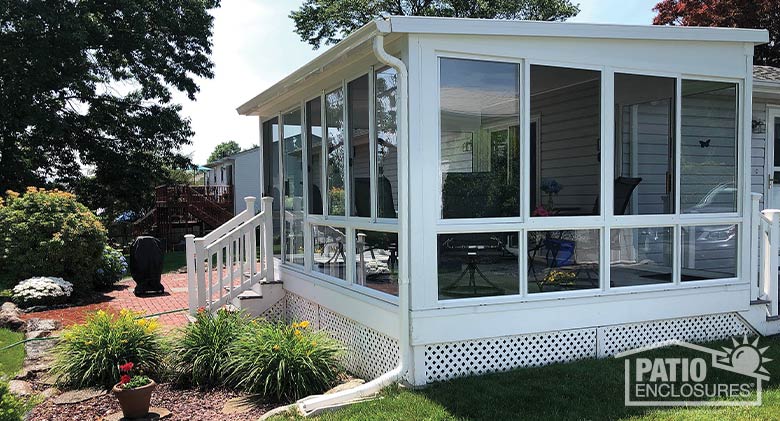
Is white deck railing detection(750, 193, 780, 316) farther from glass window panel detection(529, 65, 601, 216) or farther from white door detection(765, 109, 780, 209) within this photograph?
white door detection(765, 109, 780, 209)

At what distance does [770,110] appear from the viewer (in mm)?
7691

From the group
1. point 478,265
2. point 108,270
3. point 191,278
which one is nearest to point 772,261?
point 478,265

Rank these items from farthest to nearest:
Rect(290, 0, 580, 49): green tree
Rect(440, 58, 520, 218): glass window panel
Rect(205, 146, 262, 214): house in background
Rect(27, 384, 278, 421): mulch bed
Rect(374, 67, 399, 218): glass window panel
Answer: Rect(205, 146, 262, 214): house in background
Rect(290, 0, 580, 49): green tree
Rect(374, 67, 399, 218): glass window panel
Rect(440, 58, 520, 218): glass window panel
Rect(27, 384, 278, 421): mulch bed

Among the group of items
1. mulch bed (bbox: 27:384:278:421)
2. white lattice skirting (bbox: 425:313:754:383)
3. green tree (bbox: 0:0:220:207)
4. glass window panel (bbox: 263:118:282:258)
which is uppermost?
green tree (bbox: 0:0:220:207)

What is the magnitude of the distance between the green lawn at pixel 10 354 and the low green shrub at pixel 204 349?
1.51 meters

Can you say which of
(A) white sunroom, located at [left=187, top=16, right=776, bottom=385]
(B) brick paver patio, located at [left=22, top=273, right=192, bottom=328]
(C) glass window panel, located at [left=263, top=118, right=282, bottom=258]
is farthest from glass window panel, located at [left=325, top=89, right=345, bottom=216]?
(B) brick paver patio, located at [left=22, top=273, right=192, bottom=328]

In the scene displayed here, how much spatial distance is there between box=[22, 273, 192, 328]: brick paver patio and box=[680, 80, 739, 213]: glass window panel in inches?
247

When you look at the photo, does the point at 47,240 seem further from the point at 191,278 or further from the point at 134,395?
the point at 134,395

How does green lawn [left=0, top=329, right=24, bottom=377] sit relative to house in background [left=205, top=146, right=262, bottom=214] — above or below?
below

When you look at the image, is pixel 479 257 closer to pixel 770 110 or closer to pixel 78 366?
pixel 78 366

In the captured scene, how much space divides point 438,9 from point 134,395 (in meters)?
19.0

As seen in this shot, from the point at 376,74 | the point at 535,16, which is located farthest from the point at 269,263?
the point at 535,16

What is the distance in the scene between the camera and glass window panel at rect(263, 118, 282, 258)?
24.8 feet

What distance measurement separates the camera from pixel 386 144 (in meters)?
4.97
